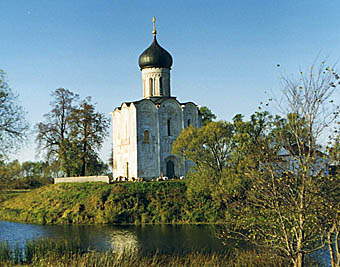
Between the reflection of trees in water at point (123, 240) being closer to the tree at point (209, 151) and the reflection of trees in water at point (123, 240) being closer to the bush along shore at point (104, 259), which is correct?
the bush along shore at point (104, 259)

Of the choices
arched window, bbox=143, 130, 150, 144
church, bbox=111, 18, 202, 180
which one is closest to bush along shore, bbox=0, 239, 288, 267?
church, bbox=111, 18, 202, 180

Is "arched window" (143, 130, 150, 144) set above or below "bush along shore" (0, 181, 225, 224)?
above

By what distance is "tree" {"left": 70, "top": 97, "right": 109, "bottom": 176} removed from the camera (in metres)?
38.9

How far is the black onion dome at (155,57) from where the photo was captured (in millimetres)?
38844

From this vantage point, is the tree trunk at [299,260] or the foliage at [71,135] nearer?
the tree trunk at [299,260]

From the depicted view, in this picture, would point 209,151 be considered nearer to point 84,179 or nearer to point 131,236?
point 131,236

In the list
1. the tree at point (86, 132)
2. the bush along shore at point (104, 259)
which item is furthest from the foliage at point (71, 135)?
the bush along shore at point (104, 259)

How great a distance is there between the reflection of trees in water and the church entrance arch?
1244 cm

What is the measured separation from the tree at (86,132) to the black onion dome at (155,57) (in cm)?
571

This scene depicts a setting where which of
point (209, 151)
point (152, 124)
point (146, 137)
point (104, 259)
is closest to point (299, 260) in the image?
point (104, 259)

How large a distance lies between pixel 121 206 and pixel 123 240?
28.0 ft

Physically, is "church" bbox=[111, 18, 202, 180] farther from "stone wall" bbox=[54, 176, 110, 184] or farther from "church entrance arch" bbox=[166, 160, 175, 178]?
"stone wall" bbox=[54, 176, 110, 184]

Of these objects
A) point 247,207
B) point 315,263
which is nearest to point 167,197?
point 315,263

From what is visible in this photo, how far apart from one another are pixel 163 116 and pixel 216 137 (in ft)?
31.9
